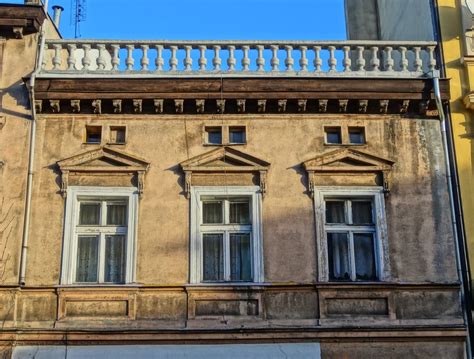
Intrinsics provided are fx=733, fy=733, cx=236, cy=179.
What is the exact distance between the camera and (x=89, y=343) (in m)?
12.0

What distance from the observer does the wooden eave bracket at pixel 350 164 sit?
42.7 ft

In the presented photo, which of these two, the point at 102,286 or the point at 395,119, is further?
the point at 395,119

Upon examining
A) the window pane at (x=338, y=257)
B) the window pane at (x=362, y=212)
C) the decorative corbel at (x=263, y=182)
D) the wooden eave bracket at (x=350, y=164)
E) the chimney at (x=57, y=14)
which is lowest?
the window pane at (x=338, y=257)

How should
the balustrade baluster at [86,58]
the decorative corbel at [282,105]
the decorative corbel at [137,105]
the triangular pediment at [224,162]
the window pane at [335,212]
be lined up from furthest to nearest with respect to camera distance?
the balustrade baluster at [86,58] → the decorative corbel at [282,105] → the decorative corbel at [137,105] → the window pane at [335,212] → the triangular pediment at [224,162]

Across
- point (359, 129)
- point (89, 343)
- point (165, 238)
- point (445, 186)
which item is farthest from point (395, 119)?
point (89, 343)

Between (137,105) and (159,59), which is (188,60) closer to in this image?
(159,59)

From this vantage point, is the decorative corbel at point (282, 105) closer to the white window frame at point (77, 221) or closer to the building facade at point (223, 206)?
the building facade at point (223, 206)

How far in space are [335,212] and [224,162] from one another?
2.18 meters

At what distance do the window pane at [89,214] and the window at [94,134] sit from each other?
1177 mm

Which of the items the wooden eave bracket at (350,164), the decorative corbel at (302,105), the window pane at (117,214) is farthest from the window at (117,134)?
the wooden eave bracket at (350,164)

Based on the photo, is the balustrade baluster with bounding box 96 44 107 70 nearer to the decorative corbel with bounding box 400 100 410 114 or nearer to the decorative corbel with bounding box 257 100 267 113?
the decorative corbel with bounding box 257 100 267 113

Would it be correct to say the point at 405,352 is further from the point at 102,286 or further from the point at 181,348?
the point at 102,286

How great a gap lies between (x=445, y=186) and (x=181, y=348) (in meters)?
5.46

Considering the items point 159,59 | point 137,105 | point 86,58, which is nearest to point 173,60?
point 159,59
